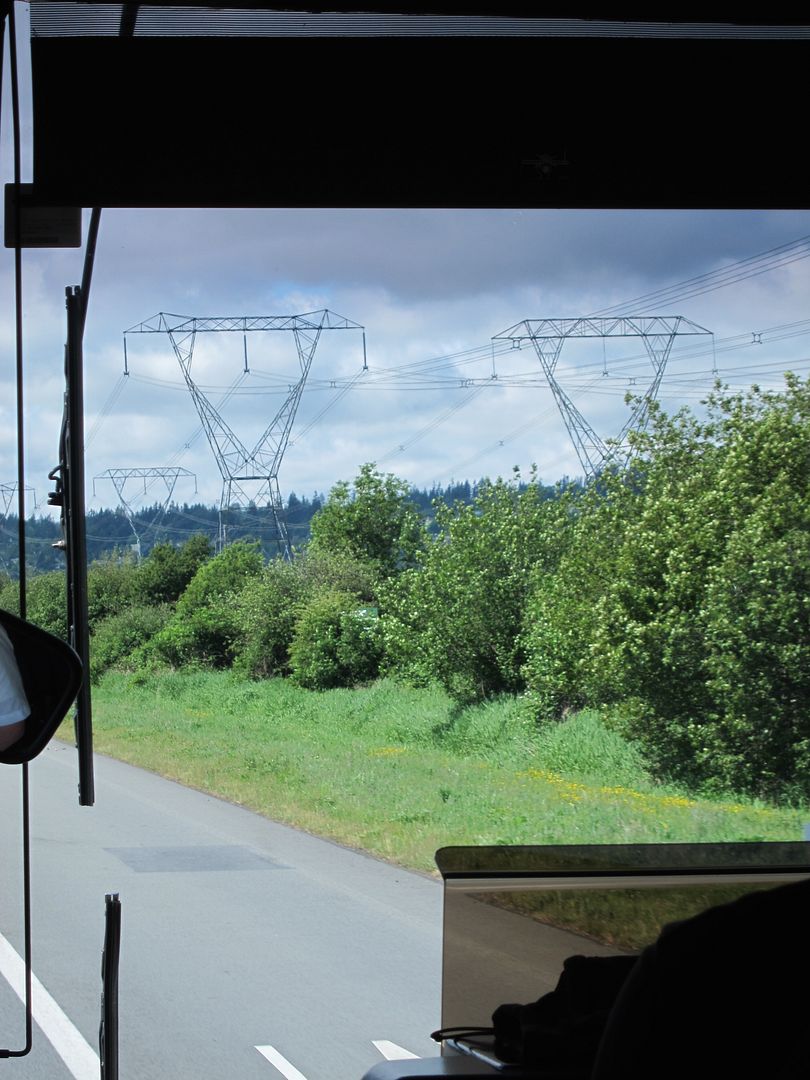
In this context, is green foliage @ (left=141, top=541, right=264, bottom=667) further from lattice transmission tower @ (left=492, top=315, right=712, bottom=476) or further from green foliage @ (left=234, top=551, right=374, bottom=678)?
lattice transmission tower @ (left=492, top=315, right=712, bottom=476)

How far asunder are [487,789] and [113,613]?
13.5 feet

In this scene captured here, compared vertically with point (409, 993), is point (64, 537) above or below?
above

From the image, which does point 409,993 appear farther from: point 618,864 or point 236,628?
point 236,628

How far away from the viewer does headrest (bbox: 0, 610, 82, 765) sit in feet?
4.40

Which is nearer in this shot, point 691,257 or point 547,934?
point 547,934

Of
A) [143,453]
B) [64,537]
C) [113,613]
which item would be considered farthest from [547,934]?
[143,453]

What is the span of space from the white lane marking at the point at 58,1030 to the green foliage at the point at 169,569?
7.17 metres

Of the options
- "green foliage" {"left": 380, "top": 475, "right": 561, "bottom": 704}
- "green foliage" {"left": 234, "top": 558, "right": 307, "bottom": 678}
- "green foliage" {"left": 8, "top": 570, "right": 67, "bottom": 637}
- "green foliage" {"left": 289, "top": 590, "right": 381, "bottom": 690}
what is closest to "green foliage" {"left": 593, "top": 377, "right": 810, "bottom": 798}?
"green foliage" {"left": 380, "top": 475, "right": 561, "bottom": 704}

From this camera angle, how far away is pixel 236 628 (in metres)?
13.7

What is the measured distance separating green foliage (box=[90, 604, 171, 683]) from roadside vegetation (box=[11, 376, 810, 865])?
0.12 feet

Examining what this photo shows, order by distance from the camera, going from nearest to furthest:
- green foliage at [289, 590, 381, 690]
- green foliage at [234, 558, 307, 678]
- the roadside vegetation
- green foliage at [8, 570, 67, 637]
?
green foliage at [8, 570, 67, 637]
the roadside vegetation
green foliage at [234, 558, 307, 678]
green foliage at [289, 590, 381, 690]

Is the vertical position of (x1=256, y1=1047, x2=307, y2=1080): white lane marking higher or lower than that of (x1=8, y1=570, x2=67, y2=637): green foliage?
lower
